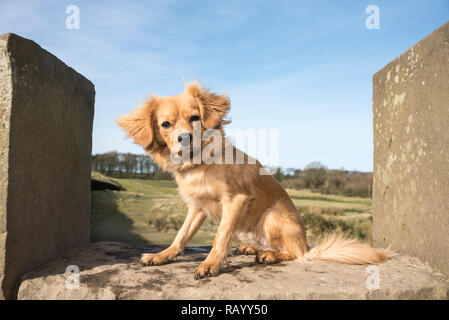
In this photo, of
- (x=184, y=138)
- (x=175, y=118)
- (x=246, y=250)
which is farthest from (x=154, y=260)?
(x=175, y=118)

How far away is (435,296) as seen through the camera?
2863 millimetres

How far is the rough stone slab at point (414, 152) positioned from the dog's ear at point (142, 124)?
2.70 meters

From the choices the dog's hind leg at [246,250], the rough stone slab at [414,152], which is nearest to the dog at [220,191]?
the dog's hind leg at [246,250]

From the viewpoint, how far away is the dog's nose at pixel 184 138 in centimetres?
306

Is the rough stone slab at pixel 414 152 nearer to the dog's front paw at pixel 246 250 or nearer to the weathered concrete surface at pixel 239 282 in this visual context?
the weathered concrete surface at pixel 239 282

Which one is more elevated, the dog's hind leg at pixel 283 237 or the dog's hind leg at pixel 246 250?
the dog's hind leg at pixel 283 237

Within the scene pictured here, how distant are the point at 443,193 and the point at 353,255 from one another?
1031mm

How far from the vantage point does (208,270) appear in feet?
9.79

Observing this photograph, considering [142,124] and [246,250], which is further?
[246,250]

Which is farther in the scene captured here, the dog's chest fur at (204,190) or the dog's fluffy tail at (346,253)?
the dog's fluffy tail at (346,253)

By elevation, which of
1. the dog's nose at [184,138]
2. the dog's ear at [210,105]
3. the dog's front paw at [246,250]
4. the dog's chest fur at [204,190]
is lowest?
the dog's front paw at [246,250]

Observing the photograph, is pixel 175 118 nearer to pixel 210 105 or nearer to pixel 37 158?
pixel 210 105

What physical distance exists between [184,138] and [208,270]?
119 cm

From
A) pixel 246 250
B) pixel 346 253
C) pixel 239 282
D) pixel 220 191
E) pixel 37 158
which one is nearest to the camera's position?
pixel 239 282
